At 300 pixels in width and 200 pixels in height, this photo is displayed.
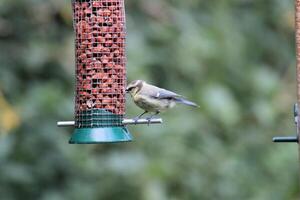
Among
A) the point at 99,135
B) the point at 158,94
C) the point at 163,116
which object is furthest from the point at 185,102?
the point at 163,116

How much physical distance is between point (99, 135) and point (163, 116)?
2.86 m

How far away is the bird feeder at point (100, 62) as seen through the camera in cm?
771

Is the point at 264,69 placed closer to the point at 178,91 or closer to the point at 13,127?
the point at 178,91

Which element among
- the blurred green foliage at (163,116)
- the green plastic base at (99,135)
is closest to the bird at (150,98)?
the green plastic base at (99,135)

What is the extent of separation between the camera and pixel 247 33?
482 inches

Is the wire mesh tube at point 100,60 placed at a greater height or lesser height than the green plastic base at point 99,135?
greater

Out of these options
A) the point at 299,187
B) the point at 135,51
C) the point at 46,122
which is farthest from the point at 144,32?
the point at 299,187

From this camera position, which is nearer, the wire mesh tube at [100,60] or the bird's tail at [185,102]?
the bird's tail at [185,102]

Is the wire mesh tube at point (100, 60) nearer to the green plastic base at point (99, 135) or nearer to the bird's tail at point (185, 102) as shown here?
the green plastic base at point (99, 135)

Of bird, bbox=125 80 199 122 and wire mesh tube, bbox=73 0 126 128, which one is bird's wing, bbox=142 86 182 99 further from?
wire mesh tube, bbox=73 0 126 128

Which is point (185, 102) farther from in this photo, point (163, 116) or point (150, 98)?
point (163, 116)

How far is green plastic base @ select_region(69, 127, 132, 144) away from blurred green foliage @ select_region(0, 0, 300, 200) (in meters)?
2.11

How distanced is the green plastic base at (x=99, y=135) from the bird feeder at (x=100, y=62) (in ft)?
0.33

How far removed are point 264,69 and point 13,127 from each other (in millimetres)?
2779
